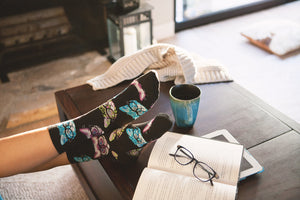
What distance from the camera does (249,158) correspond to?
82cm

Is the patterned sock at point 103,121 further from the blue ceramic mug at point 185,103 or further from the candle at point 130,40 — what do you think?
the candle at point 130,40

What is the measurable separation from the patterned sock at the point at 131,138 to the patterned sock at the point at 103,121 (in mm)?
A: 12

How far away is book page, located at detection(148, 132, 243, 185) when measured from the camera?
76 cm

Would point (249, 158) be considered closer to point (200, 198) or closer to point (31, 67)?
point (200, 198)

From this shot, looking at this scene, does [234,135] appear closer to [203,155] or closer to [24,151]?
[203,155]

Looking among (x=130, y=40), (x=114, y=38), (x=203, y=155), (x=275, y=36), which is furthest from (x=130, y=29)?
(x=203, y=155)

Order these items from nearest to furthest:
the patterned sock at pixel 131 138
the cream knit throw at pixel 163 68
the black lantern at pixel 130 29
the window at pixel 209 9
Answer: the patterned sock at pixel 131 138 → the cream knit throw at pixel 163 68 → the black lantern at pixel 130 29 → the window at pixel 209 9

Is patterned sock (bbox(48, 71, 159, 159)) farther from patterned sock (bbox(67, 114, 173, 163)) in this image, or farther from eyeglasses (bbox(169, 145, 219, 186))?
eyeglasses (bbox(169, 145, 219, 186))

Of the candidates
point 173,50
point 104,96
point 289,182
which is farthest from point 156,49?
point 289,182

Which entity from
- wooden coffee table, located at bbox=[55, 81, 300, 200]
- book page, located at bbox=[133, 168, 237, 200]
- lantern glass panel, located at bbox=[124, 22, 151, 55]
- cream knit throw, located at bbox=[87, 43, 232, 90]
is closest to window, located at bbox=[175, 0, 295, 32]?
lantern glass panel, located at bbox=[124, 22, 151, 55]

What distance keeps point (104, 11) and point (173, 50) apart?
1.26 metres

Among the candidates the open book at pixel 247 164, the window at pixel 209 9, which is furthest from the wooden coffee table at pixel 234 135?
the window at pixel 209 9

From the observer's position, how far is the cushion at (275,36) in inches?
84.8

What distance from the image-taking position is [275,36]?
218 cm
